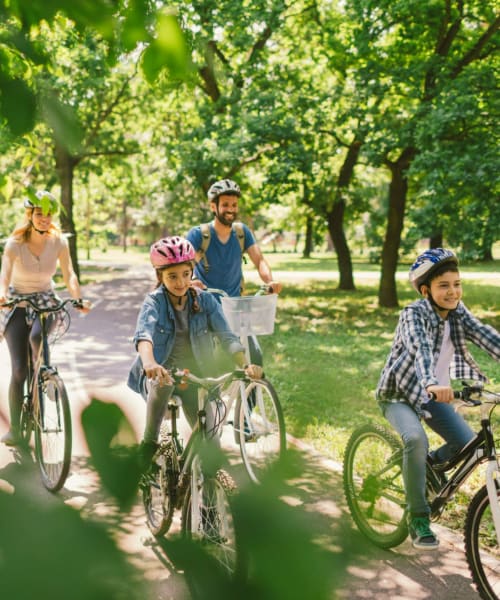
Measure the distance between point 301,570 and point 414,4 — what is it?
14.8 m

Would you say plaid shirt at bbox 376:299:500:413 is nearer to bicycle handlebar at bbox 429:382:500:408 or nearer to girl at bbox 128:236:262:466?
bicycle handlebar at bbox 429:382:500:408

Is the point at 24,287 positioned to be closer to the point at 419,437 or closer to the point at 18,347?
the point at 18,347

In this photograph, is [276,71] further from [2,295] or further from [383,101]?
[2,295]

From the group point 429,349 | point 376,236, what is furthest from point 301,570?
point 376,236

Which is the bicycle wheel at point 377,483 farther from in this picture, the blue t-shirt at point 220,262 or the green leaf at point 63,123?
the green leaf at point 63,123

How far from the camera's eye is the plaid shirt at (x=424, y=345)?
3.53 meters

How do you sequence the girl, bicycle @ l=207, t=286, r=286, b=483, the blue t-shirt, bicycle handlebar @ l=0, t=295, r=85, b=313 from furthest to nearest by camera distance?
the blue t-shirt, bicycle handlebar @ l=0, t=295, r=85, b=313, bicycle @ l=207, t=286, r=286, b=483, the girl

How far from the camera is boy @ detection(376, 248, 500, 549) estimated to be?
352cm

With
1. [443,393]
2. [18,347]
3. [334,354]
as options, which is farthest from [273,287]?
[334,354]

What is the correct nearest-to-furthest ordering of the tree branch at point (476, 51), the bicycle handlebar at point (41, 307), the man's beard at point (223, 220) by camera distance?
the bicycle handlebar at point (41, 307) → the man's beard at point (223, 220) → the tree branch at point (476, 51)

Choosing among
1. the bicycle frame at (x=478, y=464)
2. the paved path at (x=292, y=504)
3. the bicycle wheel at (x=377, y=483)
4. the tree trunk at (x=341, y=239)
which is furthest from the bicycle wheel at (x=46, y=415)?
the tree trunk at (x=341, y=239)

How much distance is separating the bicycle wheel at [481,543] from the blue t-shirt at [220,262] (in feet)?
9.49

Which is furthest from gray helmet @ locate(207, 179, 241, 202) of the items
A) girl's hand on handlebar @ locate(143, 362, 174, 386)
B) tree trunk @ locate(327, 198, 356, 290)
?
tree trunk @ locate(327, 198, 356, 290)

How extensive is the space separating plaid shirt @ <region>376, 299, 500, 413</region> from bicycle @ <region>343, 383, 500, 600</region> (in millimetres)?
266
